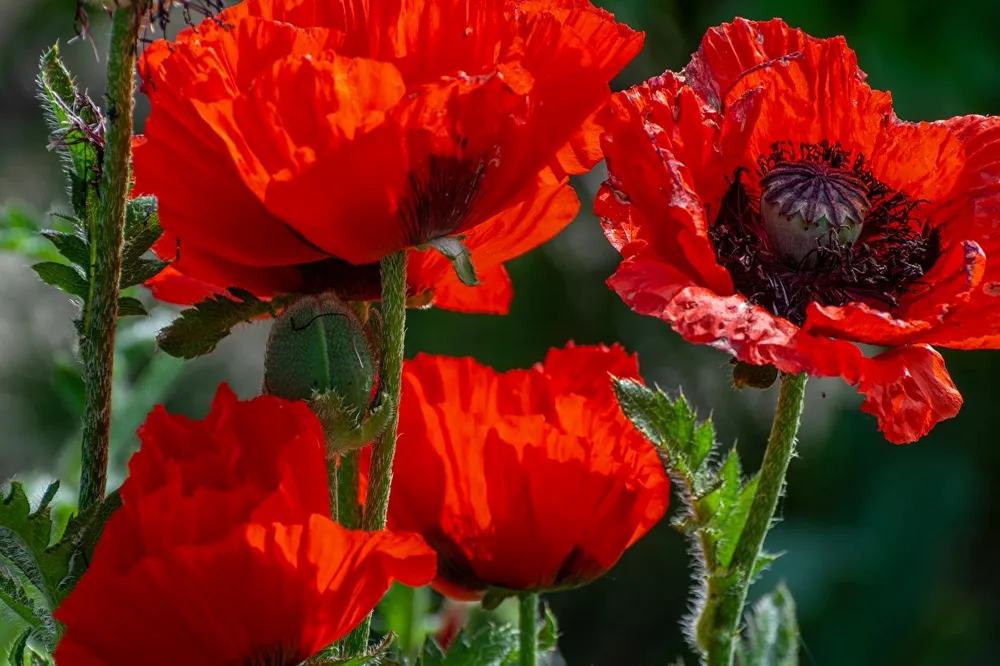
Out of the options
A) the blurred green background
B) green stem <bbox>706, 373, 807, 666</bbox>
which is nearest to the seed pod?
green stem <bbox>706, 373, 807, 666</bbox>

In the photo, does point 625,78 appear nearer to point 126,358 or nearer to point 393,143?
point 126,358

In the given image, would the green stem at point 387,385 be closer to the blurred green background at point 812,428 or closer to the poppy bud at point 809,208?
the poppy bud at point 809,208

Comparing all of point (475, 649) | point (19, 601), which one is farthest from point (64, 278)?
point (475, 649)

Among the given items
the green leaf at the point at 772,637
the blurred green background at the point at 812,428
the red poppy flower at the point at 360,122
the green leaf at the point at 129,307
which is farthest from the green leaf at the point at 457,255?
the blurred green background at the point at 812,428

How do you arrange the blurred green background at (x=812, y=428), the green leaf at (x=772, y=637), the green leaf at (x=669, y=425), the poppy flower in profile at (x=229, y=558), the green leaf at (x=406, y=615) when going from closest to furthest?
the poppy flower in profile at (x=229, y=558) → the green leaf at (x=669, y=425) → the green leaf at (x=772, y=637) → the green leaf at (x=406, y=615) → the blurred green background at (x=812, y=428)

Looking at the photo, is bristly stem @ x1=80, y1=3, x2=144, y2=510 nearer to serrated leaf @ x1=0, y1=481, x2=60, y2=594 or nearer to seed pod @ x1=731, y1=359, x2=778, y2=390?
serrated leaf @ x1=0, y1=481, x2=60, y2=594

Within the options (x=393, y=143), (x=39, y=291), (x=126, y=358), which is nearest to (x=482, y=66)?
(x=393, y=143)

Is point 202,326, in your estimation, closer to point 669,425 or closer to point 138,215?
point 138,215
